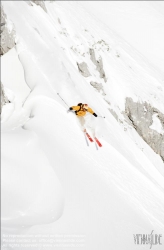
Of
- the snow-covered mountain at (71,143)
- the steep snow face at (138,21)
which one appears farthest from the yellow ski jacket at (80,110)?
the steep snow face at (138,21)

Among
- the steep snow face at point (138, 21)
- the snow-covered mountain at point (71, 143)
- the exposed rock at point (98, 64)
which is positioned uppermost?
the steep snow face at point (138, 21)

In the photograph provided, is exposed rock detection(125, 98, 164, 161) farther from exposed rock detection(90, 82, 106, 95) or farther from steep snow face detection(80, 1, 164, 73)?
steep snow face detection(80, 1, 164, 73)

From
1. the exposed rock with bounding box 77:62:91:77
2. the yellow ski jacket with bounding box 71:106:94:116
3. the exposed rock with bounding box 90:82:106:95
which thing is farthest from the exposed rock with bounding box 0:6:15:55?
the exposed rock with bounding box 90:82:106:95

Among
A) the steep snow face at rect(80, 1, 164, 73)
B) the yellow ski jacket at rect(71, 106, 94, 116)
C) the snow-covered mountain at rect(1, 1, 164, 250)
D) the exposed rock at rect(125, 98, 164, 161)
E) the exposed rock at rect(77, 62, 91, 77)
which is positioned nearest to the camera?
the snow-covered mountain at rect(1, 1, 164, 250)

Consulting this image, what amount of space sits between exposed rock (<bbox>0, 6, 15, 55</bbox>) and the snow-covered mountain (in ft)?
0.17

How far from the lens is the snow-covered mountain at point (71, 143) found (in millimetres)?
7449

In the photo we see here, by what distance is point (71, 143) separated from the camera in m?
9.45

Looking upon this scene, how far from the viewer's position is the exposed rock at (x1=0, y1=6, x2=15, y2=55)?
9872mm

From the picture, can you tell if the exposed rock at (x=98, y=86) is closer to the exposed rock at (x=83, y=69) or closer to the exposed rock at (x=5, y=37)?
the exposed rock at (x=83, y=69)

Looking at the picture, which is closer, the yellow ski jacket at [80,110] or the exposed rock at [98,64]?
the yellow ski jacket at [80,110]

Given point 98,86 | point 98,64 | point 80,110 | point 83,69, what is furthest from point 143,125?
point 80,110

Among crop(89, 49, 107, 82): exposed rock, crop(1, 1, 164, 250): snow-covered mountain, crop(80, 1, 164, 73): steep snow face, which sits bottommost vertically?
crop(1, 1, 164, 250): snow-covered mountain

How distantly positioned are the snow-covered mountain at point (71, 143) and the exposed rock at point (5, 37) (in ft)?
0.17

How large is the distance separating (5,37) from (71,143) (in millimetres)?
4810
